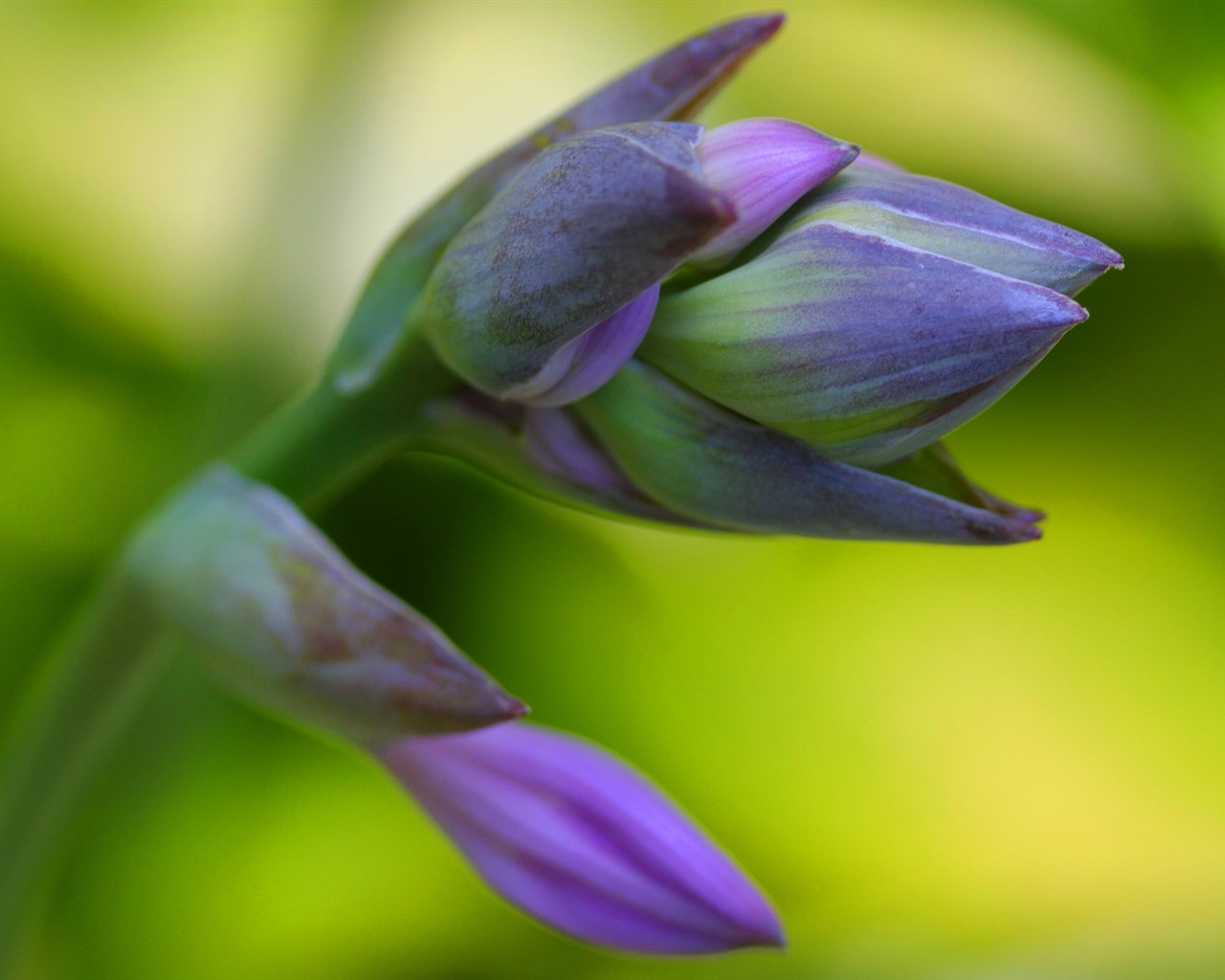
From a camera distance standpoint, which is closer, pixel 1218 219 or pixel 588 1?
pixel 1218 219

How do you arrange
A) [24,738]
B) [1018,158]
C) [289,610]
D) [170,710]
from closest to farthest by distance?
[289,610]
[24,738]
[170,710]
[1018,158]

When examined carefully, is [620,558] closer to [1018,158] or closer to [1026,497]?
[1026,497]

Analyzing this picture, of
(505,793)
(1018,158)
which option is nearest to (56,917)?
(505,793)

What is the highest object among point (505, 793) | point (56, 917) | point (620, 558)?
point (505, 793)

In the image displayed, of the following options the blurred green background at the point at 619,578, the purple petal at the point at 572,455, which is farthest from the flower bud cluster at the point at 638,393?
the blurred green background at the point at 619,578

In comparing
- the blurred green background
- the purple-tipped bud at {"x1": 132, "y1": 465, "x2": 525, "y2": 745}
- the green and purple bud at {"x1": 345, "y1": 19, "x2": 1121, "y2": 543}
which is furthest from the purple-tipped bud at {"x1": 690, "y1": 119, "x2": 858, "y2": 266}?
the blurred green background

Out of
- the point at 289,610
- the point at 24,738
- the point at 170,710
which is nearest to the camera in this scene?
the point at 289,610

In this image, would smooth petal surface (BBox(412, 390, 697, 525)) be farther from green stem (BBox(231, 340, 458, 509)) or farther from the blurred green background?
the blurred green background

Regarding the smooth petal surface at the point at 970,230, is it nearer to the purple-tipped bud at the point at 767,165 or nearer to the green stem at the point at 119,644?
the purple-tipped bud at the point at 767,165

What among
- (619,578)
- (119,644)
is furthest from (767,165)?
(619,578)
